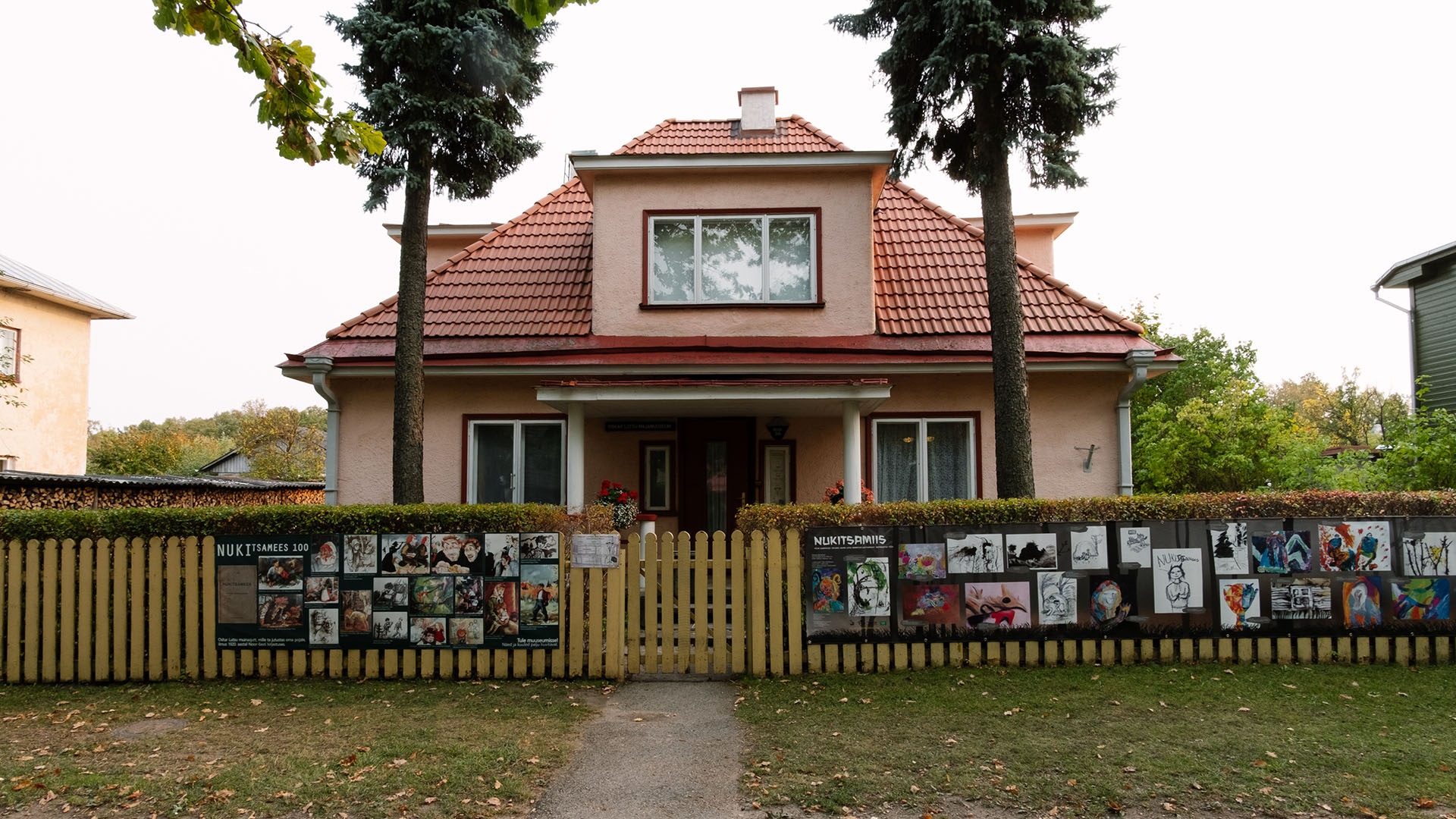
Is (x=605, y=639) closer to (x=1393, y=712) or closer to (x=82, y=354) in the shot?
(x=1393, y=712)

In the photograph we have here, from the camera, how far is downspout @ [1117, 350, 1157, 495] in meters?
11.9

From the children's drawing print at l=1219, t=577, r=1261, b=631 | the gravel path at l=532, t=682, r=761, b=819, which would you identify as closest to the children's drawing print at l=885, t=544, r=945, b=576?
the gravel path at l=532, t=682, r=761, b=819

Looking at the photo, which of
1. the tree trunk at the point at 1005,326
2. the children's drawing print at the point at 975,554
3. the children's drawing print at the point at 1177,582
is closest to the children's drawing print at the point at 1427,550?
the children's drawing print at the point at 1177,582

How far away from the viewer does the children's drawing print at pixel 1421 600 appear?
26.2 ft

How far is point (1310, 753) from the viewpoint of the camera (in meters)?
5.51

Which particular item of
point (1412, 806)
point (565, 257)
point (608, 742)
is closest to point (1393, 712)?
point (1412, 806)

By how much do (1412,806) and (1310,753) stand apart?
0.83m

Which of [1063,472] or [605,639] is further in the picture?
[1063,472]

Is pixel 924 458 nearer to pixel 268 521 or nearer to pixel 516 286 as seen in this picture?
pixel 516 286

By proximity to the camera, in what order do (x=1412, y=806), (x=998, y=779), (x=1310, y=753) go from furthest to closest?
(x=1310, y=753)
(x=998, y=779)
(x=1412, y=806)

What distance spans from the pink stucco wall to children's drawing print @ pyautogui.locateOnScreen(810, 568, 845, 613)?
5841mm

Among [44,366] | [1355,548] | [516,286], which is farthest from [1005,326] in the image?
[44,366]

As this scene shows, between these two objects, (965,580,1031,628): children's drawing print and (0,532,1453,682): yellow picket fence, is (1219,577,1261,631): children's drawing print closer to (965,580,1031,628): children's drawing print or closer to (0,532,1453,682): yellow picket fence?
(0,532,1453,682): yellow picket fence

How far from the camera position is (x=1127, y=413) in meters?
12.6
